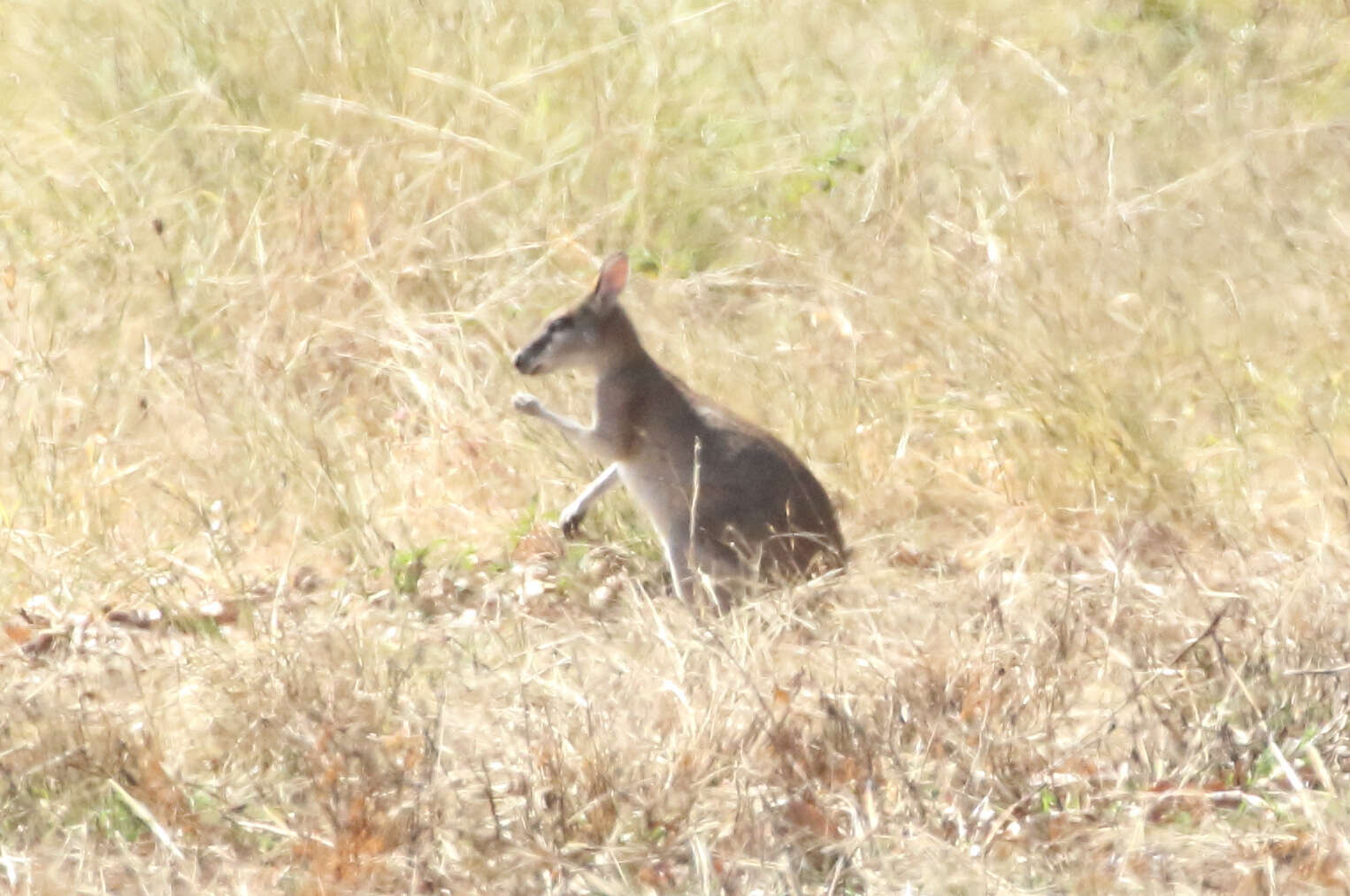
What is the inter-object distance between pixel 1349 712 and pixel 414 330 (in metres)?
3.42

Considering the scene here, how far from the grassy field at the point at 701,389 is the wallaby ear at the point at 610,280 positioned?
51cm

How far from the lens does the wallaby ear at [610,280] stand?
20.3ft

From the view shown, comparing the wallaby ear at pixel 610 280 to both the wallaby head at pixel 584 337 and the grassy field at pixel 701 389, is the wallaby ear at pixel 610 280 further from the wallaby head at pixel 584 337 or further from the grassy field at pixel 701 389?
the grassy field at pixel 701 389

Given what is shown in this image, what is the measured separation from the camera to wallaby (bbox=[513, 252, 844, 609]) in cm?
539

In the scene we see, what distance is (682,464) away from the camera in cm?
567

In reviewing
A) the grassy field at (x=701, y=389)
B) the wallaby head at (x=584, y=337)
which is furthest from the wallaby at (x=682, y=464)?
the grassy field at (x=701, y=389)

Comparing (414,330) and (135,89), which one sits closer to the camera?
(414,330)

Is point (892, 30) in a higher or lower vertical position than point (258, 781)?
higher

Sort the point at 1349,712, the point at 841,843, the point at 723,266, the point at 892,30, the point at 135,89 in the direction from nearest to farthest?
1. the point at 841,843
2. the point at 1349,712
3. the point at 723,266
4. the point at 135,89
5. the point at 892,30

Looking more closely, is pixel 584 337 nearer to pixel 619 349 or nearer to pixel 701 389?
pixel 619 349

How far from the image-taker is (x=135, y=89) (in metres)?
8.23

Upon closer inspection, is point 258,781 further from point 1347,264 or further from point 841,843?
point 1347,264

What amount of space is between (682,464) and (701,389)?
955 millimetres

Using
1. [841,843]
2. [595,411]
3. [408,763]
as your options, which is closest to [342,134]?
[595,411]
